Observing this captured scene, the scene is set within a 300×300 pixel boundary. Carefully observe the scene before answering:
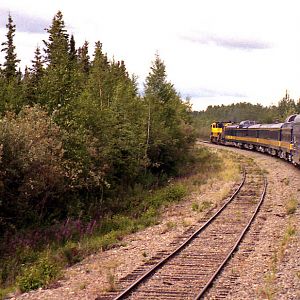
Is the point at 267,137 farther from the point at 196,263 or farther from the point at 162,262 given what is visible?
the point at 162,262

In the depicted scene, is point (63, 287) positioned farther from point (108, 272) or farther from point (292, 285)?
point (292, 285)

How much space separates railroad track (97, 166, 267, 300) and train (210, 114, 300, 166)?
12.6 metres

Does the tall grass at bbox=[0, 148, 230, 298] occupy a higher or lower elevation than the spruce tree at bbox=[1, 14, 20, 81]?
lower

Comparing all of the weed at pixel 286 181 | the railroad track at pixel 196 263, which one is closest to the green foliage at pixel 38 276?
the railroad track at pixel 196 263

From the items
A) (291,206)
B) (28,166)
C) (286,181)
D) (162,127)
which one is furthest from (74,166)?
(162,127)

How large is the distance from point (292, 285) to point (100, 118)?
16.6 metres

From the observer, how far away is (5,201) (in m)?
17.5

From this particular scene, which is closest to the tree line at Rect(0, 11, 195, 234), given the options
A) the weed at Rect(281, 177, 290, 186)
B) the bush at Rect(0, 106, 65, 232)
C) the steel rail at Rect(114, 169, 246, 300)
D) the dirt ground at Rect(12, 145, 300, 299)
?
the bush at Rect(0, 106, 65, 232)

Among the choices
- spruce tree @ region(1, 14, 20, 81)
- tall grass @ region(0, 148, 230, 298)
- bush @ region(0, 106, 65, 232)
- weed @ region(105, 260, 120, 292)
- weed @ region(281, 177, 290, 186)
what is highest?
spruce tree @ region(1, 14, 20, 81)

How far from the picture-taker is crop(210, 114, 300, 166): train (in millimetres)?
32259

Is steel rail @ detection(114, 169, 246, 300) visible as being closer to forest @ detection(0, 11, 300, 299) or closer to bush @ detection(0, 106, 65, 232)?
forest @ detection(0, 11, 300, 299)

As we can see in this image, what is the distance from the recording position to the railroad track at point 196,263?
10531mm

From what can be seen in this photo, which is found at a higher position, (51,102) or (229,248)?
(51,102)

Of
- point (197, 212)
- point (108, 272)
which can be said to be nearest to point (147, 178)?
point (197, 212)
